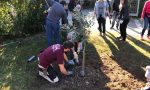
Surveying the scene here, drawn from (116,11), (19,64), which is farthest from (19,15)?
(116,11)

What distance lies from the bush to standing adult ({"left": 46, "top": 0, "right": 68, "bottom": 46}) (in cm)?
318

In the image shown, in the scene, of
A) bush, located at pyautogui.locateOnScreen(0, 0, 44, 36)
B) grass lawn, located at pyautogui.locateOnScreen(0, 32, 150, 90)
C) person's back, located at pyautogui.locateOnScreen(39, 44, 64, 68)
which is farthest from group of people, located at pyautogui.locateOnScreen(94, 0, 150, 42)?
person's back, located at pyautogui.locateOnScreen(39, 44, 64, 68)

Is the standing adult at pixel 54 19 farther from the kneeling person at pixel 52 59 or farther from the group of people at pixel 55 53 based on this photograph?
the kneeling person at pixel 52 59

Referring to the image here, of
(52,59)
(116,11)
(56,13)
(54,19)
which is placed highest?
(56,13)

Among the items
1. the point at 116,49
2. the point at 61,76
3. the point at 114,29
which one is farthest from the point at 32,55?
the point at 114,29

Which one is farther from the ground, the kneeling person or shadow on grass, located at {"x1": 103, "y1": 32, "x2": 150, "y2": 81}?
the kneeling person

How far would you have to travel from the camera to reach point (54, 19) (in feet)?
35.4

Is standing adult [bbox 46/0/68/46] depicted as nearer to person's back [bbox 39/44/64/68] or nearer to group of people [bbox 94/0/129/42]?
person's back [bbox 39/44/64/68]

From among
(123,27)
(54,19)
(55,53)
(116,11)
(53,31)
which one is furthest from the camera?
(116,11)

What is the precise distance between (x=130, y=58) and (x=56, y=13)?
2.84m

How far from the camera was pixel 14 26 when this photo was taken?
1397 cm

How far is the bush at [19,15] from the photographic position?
45.7ft

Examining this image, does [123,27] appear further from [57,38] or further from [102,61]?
[57,38]

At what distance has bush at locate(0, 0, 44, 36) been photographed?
548 inches
